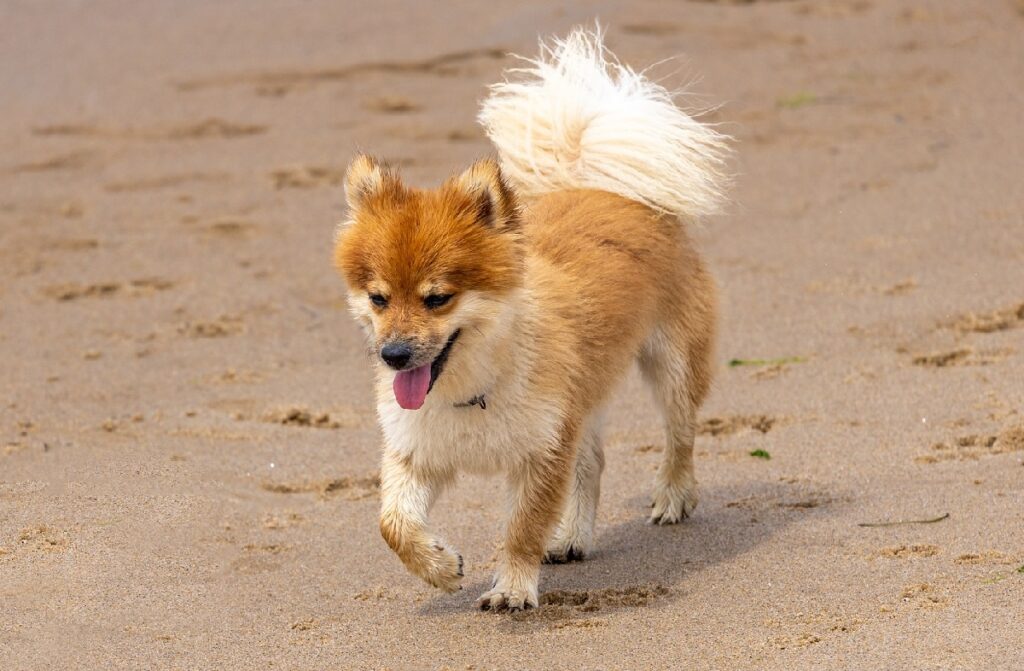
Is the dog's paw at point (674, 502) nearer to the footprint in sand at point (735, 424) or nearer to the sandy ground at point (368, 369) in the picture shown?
the sandy ground at point (368, 369)

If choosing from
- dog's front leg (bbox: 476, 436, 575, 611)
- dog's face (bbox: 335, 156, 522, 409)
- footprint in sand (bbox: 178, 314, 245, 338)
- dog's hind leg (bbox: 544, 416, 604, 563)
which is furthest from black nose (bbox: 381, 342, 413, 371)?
footprint in sand (bbox: 178, 314, 245, 338)

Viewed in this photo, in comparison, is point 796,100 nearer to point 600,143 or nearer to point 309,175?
point 309,175

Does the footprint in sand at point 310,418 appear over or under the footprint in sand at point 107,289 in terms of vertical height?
under

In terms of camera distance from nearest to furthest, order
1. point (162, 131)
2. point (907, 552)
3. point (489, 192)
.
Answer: point (489, 192), point (907, 552), point (162, 131)

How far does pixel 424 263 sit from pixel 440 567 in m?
0.99

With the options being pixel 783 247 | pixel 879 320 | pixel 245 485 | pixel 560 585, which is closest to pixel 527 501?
pixel 560 585

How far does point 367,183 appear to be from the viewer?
4.99m

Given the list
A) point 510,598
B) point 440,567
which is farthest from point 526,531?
point 440,567

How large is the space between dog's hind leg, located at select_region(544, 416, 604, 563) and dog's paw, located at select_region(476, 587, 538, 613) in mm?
626

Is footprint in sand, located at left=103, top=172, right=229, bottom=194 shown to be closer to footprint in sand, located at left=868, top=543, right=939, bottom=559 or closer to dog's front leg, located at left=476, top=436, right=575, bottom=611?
dog's front leg, located at left=476, top=436, right=575, bottom=611

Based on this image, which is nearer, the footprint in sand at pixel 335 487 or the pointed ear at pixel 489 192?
the pointed ear at pixel 489 192

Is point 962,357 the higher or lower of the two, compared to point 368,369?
higher

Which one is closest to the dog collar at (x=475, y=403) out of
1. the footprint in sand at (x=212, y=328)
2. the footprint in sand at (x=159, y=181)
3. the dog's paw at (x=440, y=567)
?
the dog's paw at (x=440, y=567)

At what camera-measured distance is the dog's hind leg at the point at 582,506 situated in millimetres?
5715
